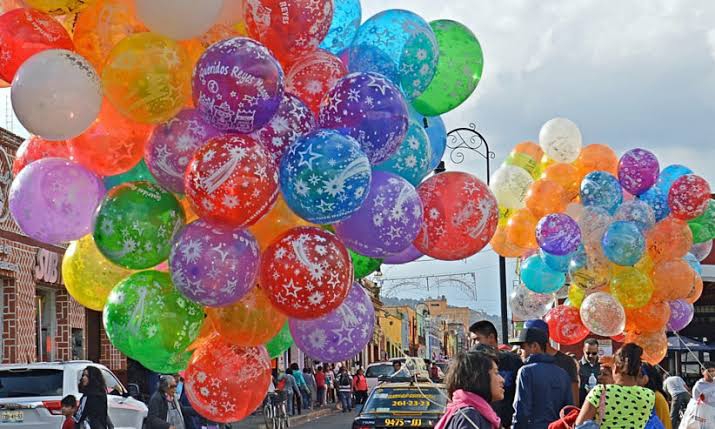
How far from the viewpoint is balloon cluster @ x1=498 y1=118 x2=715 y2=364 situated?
42.5 ft

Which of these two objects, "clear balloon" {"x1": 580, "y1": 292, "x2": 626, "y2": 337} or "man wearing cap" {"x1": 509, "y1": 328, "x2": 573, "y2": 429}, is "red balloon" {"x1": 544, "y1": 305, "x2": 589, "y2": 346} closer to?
"clear balloon" {"x1": 580, "y1": 292, "x2": 626, "y2": 337}

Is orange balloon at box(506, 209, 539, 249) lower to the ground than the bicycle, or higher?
higher

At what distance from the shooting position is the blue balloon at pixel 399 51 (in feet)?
21.6

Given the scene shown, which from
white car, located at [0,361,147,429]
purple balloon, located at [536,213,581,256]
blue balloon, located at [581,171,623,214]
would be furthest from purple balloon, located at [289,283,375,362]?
white car, located at [0,361,147,429]

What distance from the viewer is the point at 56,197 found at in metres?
6.30

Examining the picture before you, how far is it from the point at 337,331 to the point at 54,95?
7.30 ft

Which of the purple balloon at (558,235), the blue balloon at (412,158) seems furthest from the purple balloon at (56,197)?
the purple balloon at (558,235)

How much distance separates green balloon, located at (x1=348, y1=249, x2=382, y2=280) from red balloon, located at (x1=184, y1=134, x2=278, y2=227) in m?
1.17

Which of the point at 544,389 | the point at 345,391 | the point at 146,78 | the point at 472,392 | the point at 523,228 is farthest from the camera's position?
the point at 345,391

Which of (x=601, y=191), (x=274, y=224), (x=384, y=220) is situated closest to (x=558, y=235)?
(x=601, y=191)

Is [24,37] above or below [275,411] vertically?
above

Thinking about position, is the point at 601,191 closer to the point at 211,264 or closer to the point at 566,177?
the point at 566,177

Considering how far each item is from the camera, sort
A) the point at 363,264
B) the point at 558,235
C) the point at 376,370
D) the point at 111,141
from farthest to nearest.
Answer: the point at 376,370 < the point at 558,235 < the point at 363,264 < the point at 111,141

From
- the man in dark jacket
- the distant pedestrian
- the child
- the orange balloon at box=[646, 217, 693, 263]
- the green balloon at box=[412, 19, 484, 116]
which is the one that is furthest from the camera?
the distant pedestrian
